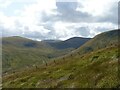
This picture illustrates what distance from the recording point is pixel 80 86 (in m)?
40.5

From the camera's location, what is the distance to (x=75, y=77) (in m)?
46.7

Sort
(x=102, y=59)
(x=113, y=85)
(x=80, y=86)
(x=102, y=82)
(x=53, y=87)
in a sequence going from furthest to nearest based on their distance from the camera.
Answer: (x=102, y=59)
(x=53, y=87)
(x=80, y=86)
(x=102, y=82)
(x=113, y=85)

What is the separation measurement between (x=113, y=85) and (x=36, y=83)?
22.8 m

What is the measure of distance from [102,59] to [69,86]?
11133mm

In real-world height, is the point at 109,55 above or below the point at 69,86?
above

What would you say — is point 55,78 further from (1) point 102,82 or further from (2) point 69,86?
(1) point 102,82

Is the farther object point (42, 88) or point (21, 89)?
point (21, 89)

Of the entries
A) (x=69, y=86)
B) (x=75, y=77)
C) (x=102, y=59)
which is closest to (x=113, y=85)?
(x=69, y=86)

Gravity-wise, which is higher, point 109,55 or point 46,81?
point 109,55

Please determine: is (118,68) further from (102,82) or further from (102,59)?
(102,59)

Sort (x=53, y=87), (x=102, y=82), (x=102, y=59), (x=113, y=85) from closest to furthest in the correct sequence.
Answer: (x=113, y=85), (x=102, y=82), (x=53, y=87), (x=102, y=59)

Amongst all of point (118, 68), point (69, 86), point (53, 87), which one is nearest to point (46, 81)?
point (53, 87)

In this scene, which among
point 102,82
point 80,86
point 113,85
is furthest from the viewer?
point 80,86

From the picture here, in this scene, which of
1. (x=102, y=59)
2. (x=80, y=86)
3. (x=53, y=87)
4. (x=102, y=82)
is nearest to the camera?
(x=102, y=82)
